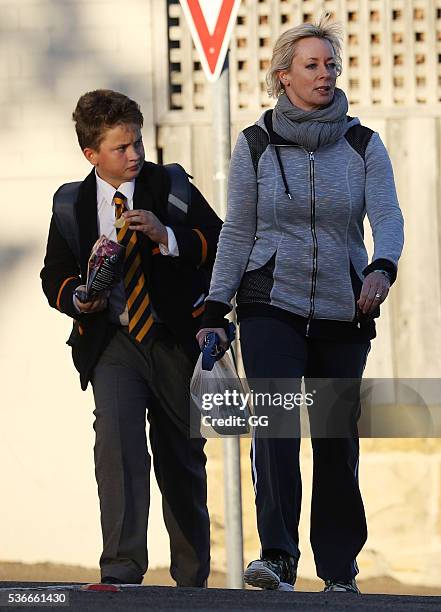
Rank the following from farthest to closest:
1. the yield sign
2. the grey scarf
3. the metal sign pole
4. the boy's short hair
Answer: the yield sign < the metal sign pole < the boy's short hair < the grey scarf

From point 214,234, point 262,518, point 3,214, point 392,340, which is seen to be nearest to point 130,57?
point 3,214

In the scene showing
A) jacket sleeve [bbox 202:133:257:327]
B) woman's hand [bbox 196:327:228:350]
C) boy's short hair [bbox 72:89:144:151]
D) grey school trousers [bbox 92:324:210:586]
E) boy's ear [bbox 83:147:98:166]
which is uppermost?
boy's short hair [bbox 72:89:144:151]

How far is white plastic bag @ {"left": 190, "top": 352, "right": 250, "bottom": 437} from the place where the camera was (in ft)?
21.1

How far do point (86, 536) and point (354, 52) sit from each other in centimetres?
293

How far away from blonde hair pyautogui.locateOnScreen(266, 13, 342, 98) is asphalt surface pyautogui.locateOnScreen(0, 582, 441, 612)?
174cm

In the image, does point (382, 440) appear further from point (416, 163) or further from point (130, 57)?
point (130, 57)

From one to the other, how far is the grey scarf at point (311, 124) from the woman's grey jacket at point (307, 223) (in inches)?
1.5

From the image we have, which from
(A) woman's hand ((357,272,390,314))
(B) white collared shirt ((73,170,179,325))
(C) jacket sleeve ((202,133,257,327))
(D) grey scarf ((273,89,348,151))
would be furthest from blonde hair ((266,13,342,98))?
(A) woman's hand ((357,272,390,314))

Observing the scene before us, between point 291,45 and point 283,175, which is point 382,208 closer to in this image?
point 283,175

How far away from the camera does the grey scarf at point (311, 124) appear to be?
624 centimetres

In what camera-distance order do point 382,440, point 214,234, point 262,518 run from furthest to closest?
1. point 382,440
2. point 214,234
3. point 262,518

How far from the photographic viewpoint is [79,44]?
9828 mm

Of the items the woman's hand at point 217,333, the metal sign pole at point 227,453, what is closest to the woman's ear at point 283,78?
the metal sign pole at point 227,453

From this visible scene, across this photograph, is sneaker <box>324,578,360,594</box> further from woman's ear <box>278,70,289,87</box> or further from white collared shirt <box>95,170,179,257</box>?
woman's ear <box>278,70,289,87</box>
